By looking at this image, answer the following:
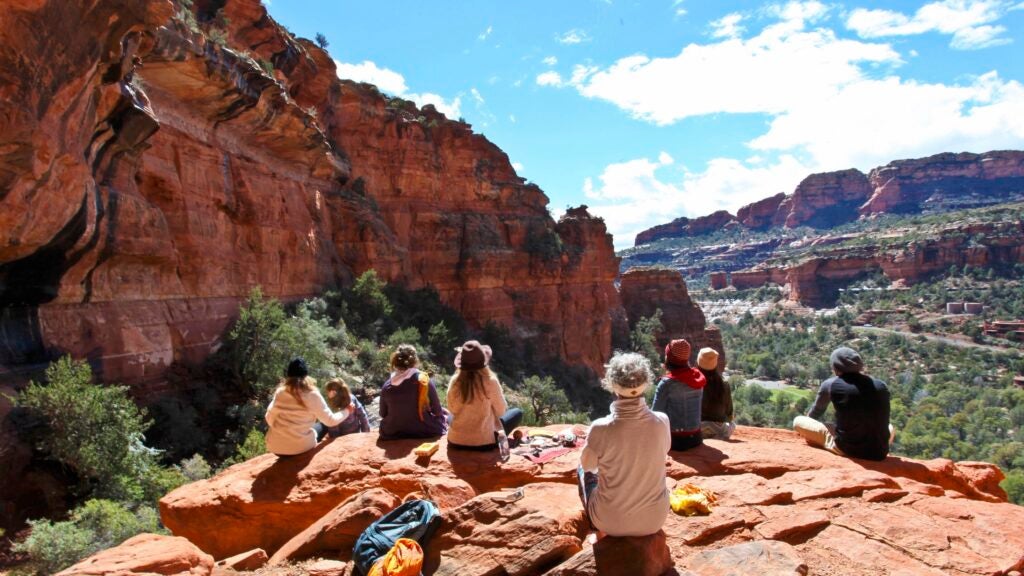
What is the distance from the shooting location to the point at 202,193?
534 inches

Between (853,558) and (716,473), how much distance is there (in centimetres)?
154

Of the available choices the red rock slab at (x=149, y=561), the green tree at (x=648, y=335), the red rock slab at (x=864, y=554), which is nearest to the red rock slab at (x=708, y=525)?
the red rock slab at (x=864, y=554)

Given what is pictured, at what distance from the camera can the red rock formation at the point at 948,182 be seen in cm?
9956

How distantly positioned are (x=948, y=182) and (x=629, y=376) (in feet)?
449

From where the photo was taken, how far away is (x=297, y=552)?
380cm

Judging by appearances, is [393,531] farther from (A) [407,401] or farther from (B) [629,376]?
(A) [407,401]

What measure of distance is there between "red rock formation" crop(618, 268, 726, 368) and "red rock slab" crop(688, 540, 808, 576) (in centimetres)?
3723

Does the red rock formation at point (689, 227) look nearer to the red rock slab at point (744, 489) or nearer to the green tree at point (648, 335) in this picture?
the green tree at point (648, 335)

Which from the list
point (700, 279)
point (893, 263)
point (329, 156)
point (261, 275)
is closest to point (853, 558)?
point (261, 275)

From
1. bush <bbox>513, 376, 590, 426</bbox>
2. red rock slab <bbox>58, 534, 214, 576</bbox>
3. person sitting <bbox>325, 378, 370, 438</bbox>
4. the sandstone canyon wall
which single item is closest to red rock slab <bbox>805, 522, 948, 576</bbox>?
red rock slab <bbox>58, 534, 214, 576</bbox>

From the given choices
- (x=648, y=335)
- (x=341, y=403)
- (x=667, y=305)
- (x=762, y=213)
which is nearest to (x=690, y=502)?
(x=341, y=403)

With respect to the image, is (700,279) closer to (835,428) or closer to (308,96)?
(308,96)

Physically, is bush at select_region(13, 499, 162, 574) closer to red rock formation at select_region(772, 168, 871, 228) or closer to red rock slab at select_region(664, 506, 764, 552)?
red rock slab at select_region(664, 506, 764, 552)

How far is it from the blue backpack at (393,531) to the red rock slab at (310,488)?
90cm
